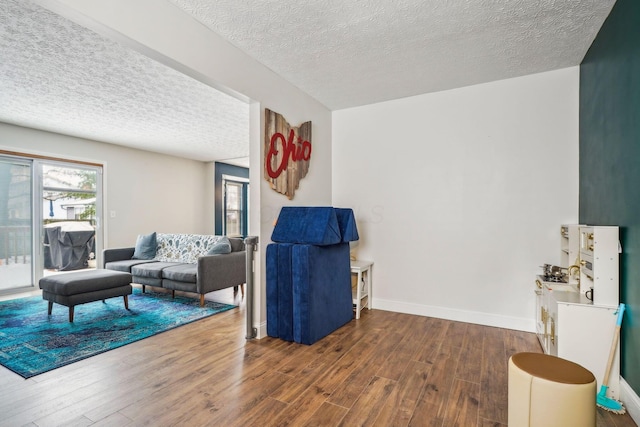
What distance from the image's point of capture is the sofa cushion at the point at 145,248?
217 inches

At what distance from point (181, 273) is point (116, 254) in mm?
1904

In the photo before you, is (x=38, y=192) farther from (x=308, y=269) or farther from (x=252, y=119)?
(x=308, y=269)

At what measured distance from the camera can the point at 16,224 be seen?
16.6ft

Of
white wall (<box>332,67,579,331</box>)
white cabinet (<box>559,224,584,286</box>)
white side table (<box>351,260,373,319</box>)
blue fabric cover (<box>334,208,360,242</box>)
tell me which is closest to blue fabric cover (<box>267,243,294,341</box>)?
blue fabric cover (<box>334,208,360,242</box>)

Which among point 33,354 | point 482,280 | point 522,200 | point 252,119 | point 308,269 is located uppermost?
point 252,119

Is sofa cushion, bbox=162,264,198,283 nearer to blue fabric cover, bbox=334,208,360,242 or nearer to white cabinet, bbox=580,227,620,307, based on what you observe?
blue fabric cover, bbox=334,208,360,242

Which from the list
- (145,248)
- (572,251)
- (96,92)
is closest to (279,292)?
Result: (572,251)

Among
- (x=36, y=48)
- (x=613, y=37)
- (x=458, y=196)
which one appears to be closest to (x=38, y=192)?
(x=36, y=48)

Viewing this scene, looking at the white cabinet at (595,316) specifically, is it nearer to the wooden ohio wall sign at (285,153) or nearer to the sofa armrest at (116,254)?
the wooden ohio wall sign at (285,153)

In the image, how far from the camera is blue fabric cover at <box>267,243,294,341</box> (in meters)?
2.98

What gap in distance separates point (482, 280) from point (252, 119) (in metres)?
3.04

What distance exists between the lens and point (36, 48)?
2.71 metres

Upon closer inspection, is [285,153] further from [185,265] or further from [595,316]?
[595,316]

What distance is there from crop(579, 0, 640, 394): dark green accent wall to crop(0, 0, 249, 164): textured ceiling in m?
3.63
